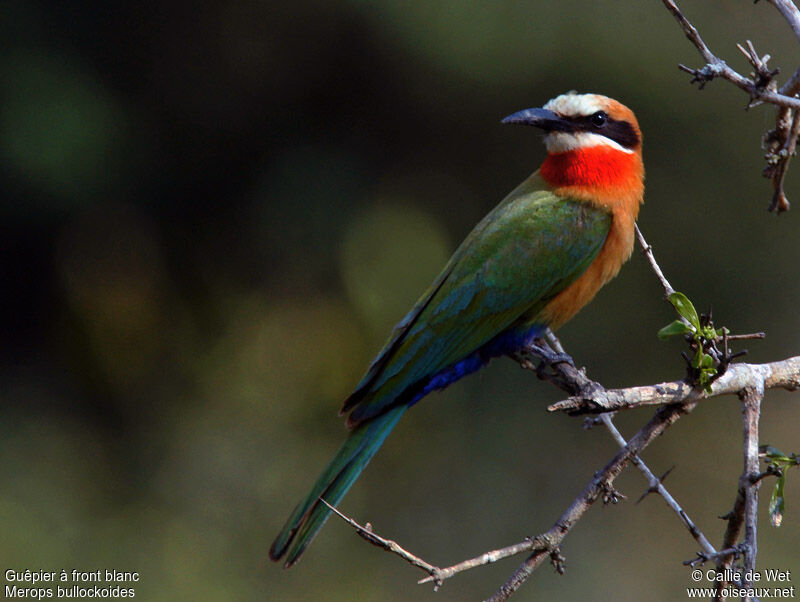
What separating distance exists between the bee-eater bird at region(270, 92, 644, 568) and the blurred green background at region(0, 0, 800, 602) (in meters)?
2.27

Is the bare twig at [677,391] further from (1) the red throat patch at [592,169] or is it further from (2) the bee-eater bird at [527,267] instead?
(1) the red throat patch at [592,169]

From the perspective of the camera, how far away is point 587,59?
5555 millimetres

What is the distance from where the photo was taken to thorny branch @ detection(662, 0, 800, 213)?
1.74 meters

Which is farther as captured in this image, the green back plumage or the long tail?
the green back plumage

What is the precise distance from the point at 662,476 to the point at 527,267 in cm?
106

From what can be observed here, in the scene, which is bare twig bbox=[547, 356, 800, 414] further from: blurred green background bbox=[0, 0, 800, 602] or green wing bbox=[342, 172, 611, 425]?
blurred green background bbox=[0, 0, 800, 602]

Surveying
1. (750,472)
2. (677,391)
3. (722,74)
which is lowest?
(750,472)

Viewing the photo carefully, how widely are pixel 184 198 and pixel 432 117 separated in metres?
1.72

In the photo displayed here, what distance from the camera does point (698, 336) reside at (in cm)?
188

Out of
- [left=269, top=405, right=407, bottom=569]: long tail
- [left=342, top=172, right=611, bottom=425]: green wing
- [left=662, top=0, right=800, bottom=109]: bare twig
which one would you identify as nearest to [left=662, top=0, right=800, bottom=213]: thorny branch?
[left=662, top=0, right=800, bottom=109]: bare twig

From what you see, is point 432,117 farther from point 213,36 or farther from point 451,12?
point 213,36

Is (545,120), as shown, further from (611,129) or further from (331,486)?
(331,486)

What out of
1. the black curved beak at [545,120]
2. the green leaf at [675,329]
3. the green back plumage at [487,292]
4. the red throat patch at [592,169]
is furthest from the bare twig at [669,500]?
the black curved beak at [545,120]

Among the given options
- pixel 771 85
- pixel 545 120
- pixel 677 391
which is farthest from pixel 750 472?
pixel 545 120
